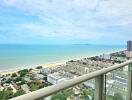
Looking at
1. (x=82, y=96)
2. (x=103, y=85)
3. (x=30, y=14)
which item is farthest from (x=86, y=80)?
(x=30, y=14)

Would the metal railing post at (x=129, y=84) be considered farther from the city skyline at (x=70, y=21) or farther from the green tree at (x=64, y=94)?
the city skyline at (x=70, y=21)

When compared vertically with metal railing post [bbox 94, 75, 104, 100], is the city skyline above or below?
above

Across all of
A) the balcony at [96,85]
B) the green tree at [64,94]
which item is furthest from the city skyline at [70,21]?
the green tree at [64,94]

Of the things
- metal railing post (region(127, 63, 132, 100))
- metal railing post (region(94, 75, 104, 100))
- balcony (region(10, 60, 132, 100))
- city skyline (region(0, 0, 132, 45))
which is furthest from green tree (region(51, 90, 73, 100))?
city skyline (region(0, 0, 132, 45))

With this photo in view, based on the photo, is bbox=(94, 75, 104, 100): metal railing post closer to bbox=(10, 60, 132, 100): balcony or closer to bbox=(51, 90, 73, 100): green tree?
bbox=(10, 60, 132, 100): balcony

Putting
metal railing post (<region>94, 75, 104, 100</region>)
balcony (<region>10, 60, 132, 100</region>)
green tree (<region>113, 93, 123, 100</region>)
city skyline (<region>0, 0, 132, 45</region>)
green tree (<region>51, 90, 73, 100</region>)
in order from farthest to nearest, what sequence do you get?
city skyline (<region>0, 0, 132, 45</region>), green tree (<region>113, 93, 123, 100</region>), metal railing post (<region>94, 75, 104, 100</region>), green tree (<region>51, 90, 73, 100</region>), balcony (<region>10, 60, 132, 100</region>)

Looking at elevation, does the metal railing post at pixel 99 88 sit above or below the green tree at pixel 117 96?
above
